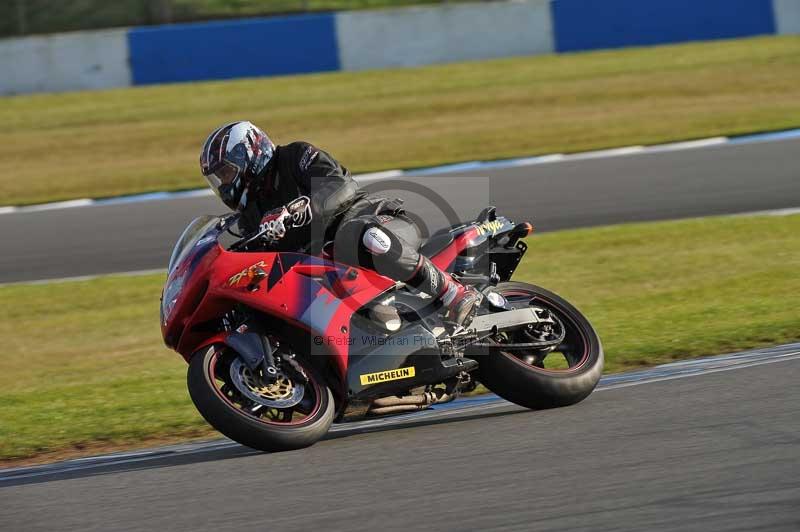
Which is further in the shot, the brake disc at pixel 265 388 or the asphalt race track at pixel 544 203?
the asphalt race track at pixel 544 203

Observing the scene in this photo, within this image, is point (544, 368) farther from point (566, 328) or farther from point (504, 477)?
point (504, 477)

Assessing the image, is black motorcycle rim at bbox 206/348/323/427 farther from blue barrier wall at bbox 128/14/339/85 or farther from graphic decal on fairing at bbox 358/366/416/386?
blue barrier wall at bbox 128/14/339/85

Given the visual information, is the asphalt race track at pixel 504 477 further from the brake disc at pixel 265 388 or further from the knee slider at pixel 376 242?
the knee slider at pixel 376 242

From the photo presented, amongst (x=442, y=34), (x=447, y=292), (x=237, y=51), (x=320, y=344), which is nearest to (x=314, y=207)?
(x=320, y=344)

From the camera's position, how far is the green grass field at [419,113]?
582 inches

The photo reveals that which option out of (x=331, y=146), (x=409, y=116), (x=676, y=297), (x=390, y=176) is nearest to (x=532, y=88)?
(x=409, y=116)

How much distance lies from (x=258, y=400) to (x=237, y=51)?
646 inches

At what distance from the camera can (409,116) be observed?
17.3 metres

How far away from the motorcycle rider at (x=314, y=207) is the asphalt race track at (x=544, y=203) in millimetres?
5217

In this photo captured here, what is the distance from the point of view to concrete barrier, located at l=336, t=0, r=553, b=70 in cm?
2077

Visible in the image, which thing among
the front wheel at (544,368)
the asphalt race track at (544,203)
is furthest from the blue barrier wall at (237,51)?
the front wheel at (544,368)

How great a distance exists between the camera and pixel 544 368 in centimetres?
561

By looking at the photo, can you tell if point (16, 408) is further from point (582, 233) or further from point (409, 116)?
point (409, 116)

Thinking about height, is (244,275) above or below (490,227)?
above
